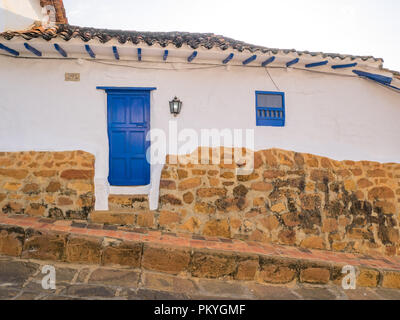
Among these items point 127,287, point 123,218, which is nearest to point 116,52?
point 123,218

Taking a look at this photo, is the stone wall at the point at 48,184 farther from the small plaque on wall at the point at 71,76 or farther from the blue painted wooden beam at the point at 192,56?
the blue painted wooden beam at the point at 192,56

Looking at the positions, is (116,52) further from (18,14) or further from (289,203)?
(289,203)

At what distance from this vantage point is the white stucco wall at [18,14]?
5.91 metres

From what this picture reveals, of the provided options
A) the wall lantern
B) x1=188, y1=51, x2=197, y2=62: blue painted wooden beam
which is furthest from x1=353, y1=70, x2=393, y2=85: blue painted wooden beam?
the wall lantern

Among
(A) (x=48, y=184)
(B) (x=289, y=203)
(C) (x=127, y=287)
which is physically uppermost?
(A) (x=48, y=184)

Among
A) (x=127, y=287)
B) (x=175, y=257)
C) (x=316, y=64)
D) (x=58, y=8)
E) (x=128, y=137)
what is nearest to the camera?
(x=127, y=287)

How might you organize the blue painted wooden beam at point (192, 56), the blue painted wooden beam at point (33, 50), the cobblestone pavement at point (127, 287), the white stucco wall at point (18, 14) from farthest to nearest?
the white stucco wall at point (18, 14), the blue painted wooden beam at point (192, 56), the blue painted wooden beam at point (33, 50), the cobblestone pavement at point (127, 287)

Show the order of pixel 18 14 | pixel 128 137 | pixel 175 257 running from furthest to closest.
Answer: pixel 18 14 < pixel 128 137 < pixel 175 257

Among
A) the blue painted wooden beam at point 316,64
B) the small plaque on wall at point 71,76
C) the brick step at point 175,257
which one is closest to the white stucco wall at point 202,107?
the small plaque on wall at point 71,76

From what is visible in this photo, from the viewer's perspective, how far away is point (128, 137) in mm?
5203

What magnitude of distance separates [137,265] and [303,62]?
197 inches

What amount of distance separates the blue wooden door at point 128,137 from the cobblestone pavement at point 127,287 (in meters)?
2.05

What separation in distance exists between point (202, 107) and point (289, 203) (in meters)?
2.68
